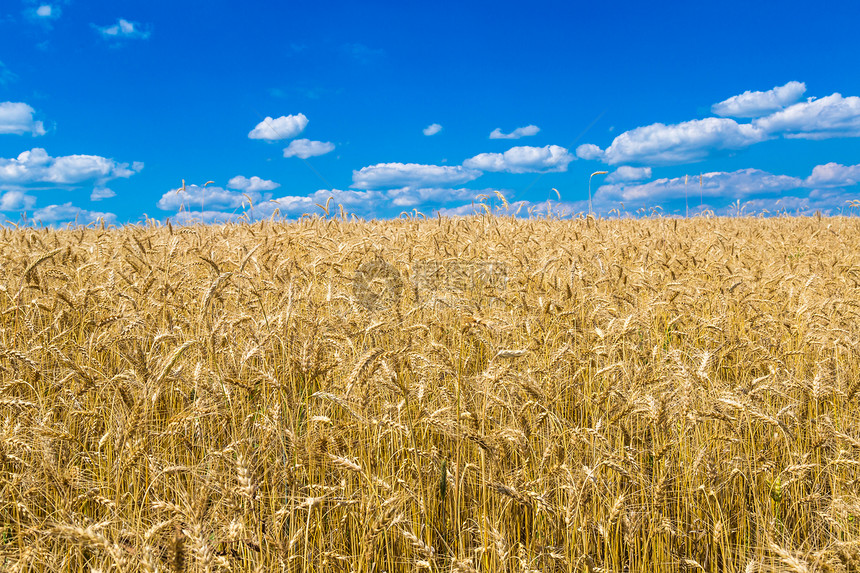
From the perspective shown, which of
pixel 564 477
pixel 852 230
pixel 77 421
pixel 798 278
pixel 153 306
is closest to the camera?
pixel 564 477

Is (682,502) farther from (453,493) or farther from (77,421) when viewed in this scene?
(77,421)

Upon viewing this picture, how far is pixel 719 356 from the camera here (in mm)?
2844

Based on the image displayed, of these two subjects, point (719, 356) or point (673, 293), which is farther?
point (673, 293)

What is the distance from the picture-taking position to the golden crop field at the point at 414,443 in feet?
5.30

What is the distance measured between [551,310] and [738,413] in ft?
4.01

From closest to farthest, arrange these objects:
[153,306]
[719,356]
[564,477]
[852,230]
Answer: [564,477] < [719,356] < [153,306] < [852,230]

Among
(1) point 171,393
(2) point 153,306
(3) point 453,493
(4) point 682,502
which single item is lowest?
(4) point 682,502

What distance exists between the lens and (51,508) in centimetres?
197

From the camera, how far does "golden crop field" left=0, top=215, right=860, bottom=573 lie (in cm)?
162

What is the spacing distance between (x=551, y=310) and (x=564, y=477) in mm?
1544

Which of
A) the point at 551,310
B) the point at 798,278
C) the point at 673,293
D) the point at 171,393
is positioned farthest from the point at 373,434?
the point at 798,278

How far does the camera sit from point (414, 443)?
5.67ft

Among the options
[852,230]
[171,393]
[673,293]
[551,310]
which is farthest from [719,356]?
[852,230]

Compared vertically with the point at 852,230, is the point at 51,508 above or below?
below
